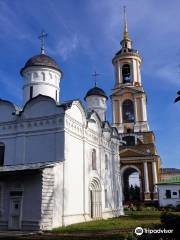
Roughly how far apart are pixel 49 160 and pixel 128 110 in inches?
984

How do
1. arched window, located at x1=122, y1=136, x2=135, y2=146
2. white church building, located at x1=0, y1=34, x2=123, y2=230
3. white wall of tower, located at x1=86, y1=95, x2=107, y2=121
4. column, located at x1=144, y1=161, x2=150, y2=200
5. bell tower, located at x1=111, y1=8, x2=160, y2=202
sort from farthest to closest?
arched window, located at x1=122, y1=136, x2=135, y2=146, bell tower, located at x1=111, y1=8, x2=160, y2=202, column, located at x1=144, y1=161, x2=150, y2=200, white wall of tower, located at x1=86, y1=95, x2=107, y2=121, white church building, located at x1=0, y1=34, x2=123, y2=230

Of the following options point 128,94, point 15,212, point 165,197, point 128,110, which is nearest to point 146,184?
point 165,197

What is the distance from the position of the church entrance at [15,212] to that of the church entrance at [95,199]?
214 inches

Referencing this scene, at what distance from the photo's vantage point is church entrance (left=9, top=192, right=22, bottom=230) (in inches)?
586

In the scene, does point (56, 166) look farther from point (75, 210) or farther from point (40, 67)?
point (40, 67)

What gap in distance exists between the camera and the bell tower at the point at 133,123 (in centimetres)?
3531

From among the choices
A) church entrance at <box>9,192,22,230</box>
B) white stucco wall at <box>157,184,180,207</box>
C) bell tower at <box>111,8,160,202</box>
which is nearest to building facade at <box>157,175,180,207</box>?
white stucco wall at <box>157,184,180,207</box>

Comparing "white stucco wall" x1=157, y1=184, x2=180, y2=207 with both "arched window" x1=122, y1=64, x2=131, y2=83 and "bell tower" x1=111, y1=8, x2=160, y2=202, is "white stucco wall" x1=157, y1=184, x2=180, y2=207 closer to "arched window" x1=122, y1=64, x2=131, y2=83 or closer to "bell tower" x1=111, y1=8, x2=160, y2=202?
"bell tower" x1=111, y1=8, x2=160, y2=202

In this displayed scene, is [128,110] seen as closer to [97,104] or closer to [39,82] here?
[97,104]

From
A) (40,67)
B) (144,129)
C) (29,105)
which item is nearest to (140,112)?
(144,129)

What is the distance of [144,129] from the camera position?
125ft

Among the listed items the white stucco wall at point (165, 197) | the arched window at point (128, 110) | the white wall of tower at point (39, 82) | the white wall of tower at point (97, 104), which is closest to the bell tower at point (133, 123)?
the arched window at point (128, 110)

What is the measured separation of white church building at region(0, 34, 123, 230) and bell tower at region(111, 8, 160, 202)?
1267cm

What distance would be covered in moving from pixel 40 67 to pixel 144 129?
20.0 m
